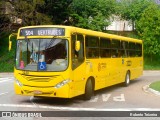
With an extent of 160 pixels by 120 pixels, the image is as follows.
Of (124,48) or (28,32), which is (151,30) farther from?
(28,32)

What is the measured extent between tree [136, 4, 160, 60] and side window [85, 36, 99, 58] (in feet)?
84.8

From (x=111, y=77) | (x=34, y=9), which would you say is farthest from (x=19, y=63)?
(x=34, y=9)

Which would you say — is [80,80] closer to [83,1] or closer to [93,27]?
[93,27]

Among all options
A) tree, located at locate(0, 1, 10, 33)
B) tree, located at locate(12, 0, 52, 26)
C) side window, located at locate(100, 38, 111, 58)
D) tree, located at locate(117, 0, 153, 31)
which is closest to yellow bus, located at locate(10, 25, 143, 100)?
side window, located at locate(100, 38, 111, 58)

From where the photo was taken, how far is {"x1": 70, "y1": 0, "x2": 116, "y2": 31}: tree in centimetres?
4378

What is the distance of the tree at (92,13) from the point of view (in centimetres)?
4378

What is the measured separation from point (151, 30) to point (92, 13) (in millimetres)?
8537

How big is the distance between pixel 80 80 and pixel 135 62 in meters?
10.2

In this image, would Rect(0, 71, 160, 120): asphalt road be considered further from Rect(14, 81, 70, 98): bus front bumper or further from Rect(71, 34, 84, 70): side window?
Rect(71, 34, 84, 70): side window

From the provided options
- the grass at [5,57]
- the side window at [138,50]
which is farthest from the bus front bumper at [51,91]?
the grass at [5,57]

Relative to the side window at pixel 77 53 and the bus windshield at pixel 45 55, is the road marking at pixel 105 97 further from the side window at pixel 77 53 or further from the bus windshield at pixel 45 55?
the bus windshield at pixel 45 55

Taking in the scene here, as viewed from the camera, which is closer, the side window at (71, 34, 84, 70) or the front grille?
the front grille

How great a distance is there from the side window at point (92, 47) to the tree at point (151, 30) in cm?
2584

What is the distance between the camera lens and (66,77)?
42.7 feet
